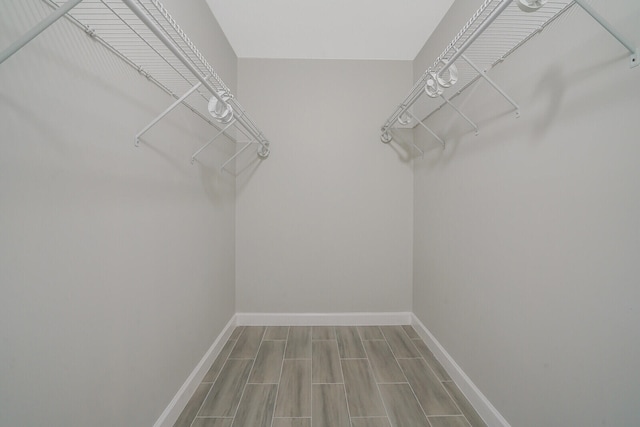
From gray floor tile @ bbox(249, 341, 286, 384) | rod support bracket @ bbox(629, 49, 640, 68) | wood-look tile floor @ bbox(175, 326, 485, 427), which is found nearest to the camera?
rod support bracket @ bbox(629, 49, 640, 68)

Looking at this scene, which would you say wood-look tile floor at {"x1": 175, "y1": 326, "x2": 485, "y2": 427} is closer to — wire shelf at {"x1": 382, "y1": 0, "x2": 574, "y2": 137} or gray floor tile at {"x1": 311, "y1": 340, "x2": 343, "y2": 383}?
gray floor tile at {"x1": 311, "y1": 340, "x2": 343, "y2": 383}

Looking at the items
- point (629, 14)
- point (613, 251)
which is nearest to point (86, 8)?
point (629, 14)

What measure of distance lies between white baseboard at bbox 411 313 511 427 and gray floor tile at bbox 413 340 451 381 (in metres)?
0.02

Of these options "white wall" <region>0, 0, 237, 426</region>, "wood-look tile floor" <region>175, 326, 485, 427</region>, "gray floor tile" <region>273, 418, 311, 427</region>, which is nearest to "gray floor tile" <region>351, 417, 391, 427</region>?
"wood-look tile floor" <region>175, 326, 485, 427</region>

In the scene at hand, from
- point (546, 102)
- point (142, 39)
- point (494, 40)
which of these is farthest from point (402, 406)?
point (142, 39)

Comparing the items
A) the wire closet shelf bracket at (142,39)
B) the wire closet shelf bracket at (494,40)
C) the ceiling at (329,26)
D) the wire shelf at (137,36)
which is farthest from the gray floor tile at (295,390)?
the ceiling at (329,26)

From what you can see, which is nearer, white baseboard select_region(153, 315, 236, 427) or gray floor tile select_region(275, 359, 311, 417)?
white baseboard select_region(153, 315, 236, 427)

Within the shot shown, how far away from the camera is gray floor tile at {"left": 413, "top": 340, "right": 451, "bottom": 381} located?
179cm

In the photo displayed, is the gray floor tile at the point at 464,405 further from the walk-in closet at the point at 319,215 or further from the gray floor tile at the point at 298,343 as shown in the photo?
the gray floor tile at the point at 298,343

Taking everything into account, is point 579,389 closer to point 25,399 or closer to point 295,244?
point 25,399

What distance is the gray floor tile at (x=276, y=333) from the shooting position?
7.57ft

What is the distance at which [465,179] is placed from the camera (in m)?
1.65

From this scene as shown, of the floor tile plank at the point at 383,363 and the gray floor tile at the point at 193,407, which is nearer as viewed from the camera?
the gray floor tile at the point at 193,407

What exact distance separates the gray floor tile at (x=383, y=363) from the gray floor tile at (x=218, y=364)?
1.06 meters
